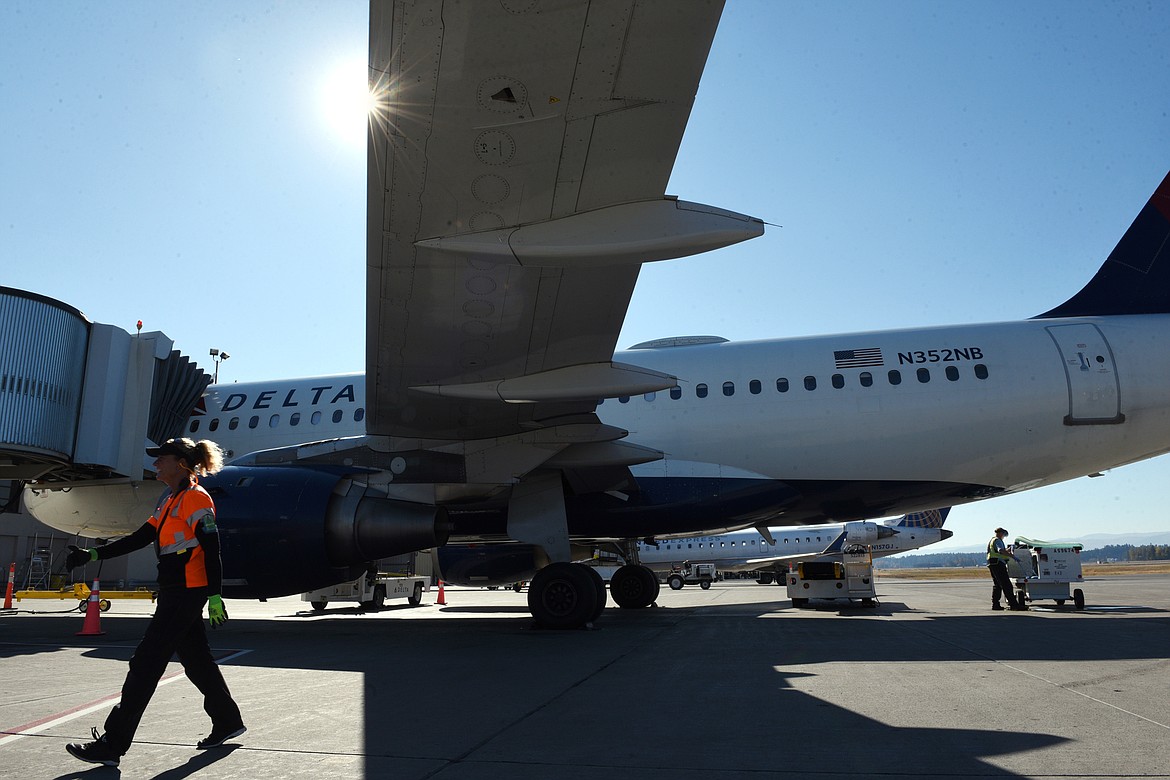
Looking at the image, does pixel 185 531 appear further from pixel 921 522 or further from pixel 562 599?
pixel 921 522

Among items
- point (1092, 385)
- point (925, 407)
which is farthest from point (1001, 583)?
point (925, 407)

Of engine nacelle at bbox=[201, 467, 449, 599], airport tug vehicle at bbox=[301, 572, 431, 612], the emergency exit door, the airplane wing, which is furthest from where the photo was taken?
airport tug vehicle at bbox=[301, 572, 431, 612]

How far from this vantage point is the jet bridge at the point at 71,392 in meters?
10.1

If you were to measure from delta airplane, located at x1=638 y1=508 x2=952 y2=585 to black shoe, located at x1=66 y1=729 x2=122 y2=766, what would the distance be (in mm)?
33186

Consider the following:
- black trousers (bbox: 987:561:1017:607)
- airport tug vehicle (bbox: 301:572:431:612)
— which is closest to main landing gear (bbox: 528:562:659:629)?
airport tug vehicle (bbox: 301:572:431:612)

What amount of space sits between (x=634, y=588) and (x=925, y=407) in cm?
730

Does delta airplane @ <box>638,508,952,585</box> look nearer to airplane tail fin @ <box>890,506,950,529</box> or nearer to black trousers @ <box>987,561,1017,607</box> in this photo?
airplane tail fin @ <box>890,506,950,529</box>

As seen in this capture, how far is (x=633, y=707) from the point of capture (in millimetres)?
4582

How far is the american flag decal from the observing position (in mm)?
11367

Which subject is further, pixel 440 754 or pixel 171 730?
pixel 171 730

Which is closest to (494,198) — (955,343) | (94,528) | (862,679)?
(862,679)

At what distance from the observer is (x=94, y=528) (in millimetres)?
12992

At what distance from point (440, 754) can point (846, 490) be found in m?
9.06

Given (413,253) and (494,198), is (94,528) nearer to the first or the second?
(413,253)
